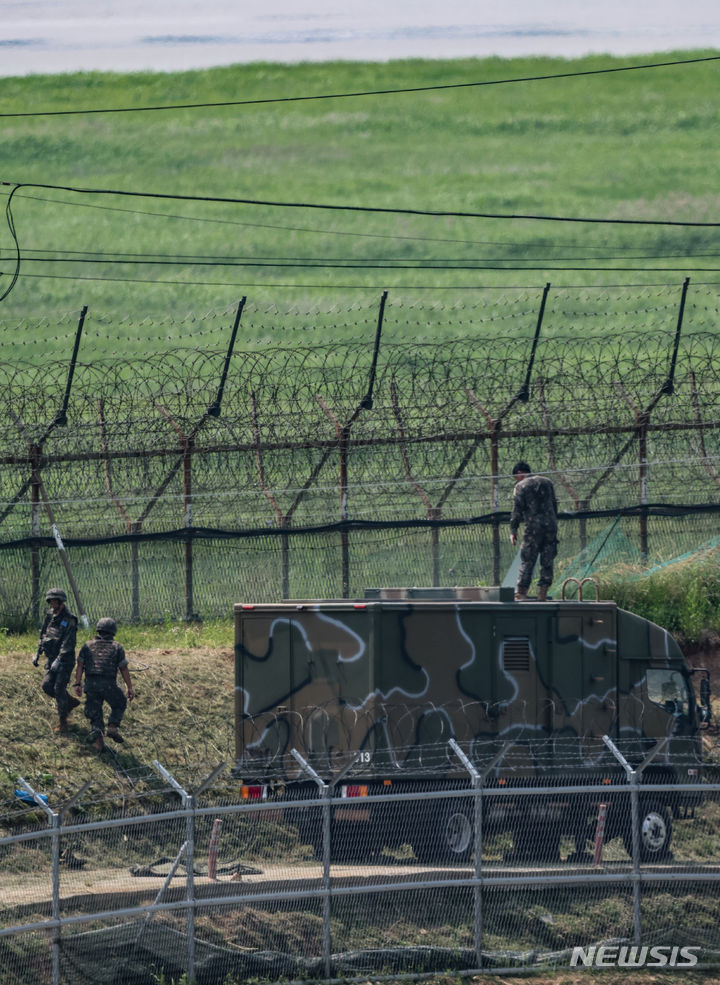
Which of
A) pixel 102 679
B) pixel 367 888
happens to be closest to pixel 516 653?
pixel 367 888

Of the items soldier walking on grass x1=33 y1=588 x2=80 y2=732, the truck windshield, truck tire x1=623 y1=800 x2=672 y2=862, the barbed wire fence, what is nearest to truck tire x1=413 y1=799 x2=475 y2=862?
truck tire x1=623 y1=800 x2=672 y2=862

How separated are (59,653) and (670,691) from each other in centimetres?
625

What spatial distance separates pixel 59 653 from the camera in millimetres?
16234

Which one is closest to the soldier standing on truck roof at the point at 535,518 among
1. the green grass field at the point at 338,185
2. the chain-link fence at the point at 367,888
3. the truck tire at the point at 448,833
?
the chain-link fence at the point at 367,888

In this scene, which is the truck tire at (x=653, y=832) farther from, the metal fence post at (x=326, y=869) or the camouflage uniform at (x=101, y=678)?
the camouflage uniform at (x=101, y=678)

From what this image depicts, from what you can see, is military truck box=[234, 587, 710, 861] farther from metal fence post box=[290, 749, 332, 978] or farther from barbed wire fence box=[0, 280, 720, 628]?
barbed wire fence box=[0, 280, 720, 628]

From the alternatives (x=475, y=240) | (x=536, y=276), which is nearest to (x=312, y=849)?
(x=536, y=276)

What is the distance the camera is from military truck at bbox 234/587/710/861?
47.0ft

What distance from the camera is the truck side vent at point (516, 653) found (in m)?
14.7

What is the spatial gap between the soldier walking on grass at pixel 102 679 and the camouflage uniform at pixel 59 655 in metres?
0.25

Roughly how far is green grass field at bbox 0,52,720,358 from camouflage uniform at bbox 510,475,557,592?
73.2 ft

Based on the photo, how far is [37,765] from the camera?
15.3 metres

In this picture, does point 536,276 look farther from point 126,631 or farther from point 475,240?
point 126,631

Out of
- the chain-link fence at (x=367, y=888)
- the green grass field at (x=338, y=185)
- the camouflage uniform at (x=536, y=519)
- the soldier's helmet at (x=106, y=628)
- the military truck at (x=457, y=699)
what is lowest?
the chain-link fence at (x=367, y=888)
